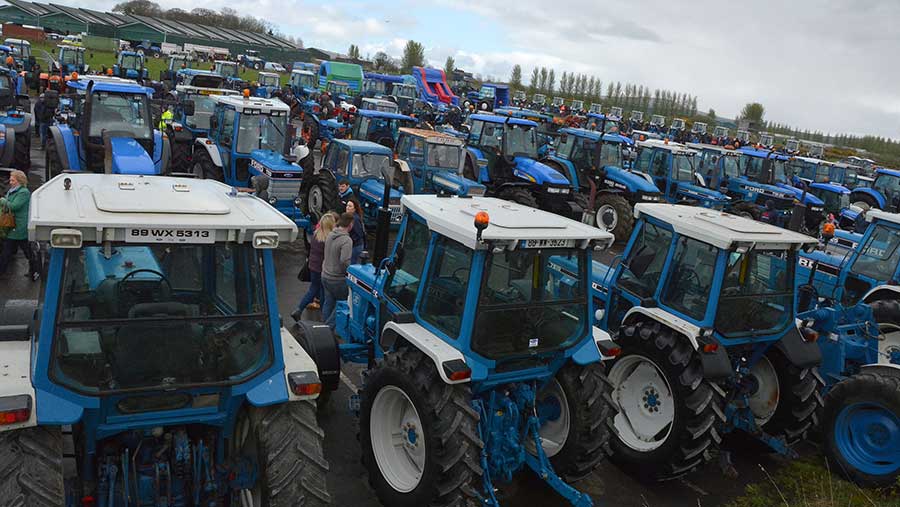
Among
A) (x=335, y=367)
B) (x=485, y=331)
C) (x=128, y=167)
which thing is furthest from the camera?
(x=128, y=167)

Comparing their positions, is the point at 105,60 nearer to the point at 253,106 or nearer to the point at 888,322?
the point at 253,106

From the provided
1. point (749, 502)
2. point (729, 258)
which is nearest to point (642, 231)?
point (729, 258)

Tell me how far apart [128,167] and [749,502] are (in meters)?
9.83

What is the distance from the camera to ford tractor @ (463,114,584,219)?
15233 mm

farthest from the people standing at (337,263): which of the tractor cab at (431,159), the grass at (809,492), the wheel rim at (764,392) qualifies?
the tractor cab at (431,159)

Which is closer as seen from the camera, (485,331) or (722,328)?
(485,331)

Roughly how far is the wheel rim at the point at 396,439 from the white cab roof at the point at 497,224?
1.27 metres

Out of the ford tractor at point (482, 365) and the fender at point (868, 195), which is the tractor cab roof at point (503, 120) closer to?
the ford tractor at point (482, 365)

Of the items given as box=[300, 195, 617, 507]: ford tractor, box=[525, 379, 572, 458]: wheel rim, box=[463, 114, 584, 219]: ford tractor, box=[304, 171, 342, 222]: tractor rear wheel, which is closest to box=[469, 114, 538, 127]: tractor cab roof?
box=[463, 114, 584, 219]: ford tractor

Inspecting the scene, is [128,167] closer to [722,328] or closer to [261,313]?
[261,313]

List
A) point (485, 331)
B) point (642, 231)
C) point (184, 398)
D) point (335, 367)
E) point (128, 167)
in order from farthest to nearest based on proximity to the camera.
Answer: point (128, 167) → point (642, 231) → point (335, 367) → point (485, 331) → point (184, 398)

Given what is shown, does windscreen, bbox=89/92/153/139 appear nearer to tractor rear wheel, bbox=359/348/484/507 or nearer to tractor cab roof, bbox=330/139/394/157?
tractor cab roof, bbox=330/139/394/157

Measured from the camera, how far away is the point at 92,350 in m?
3.36

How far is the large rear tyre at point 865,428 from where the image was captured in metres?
6.08
